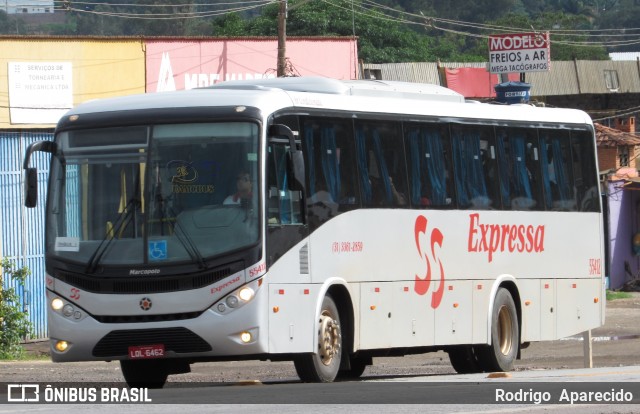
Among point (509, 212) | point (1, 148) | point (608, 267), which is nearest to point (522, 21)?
point (608, 267)

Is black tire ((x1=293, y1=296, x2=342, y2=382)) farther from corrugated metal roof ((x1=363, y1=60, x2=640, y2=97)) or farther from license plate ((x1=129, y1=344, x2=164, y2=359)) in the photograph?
corrugated metal roof ((x1=363, y1=60, x2=640, y2=97))

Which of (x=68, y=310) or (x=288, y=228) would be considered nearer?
(x=68, y=310)

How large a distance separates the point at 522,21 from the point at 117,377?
92.5m

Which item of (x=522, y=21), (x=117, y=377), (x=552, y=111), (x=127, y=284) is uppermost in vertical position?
(x=522, y=21)

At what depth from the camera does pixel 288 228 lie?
14984 mm

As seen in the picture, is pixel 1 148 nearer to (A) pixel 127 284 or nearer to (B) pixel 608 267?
(A) pixel 127 284

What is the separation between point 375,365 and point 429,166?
21.6ft

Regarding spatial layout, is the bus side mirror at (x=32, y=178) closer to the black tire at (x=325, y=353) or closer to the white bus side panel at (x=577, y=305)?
the black tire at (x=325, y=353)

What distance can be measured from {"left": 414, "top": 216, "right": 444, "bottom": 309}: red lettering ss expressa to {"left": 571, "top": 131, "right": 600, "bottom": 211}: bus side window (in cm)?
362

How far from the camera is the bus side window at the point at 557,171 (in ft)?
66.2

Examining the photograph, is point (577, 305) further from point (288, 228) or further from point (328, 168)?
point (288, 228)

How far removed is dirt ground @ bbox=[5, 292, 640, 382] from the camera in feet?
65.2

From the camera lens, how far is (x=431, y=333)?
699 inches

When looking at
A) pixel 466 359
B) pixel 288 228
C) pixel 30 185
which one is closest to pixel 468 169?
pixel 466 359
